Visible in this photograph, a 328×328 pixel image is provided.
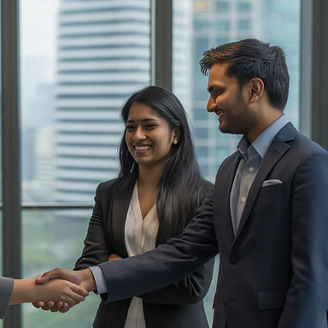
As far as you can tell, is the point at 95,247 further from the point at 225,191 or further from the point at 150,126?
the point at 225,191

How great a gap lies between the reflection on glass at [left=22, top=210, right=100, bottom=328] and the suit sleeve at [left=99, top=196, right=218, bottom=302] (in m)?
1.34

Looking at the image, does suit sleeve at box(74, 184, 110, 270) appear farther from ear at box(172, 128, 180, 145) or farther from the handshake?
ear at box(172, 128, 180, 145)

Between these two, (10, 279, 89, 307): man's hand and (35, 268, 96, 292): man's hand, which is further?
(10, 279, 89, 307): man's hand

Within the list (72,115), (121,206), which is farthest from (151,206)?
(72,115)

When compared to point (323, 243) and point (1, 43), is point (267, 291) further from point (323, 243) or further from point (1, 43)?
point (1, 43)

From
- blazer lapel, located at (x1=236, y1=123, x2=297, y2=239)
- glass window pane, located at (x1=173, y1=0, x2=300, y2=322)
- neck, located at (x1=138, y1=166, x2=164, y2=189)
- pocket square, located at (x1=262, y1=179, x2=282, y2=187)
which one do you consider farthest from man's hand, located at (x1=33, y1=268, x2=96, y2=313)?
glass window pane, located at (x1=173, y1=0, x2=300, y2=322)

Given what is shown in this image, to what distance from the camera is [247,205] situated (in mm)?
1398

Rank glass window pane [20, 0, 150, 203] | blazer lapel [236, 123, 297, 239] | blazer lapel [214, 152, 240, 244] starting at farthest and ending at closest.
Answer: glass window pane [20, 0, 150, 203] → blazer lapel [214, 152, 240, 244] → blazer lapel [236, 123, 297, 239]

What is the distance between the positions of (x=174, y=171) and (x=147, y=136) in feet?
0.58

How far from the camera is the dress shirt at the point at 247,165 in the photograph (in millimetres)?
1475

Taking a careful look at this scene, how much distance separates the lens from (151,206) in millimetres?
1963

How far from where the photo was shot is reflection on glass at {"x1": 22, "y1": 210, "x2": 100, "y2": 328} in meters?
3.06

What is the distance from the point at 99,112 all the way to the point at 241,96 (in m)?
1.74

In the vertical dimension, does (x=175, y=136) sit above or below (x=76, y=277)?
above
